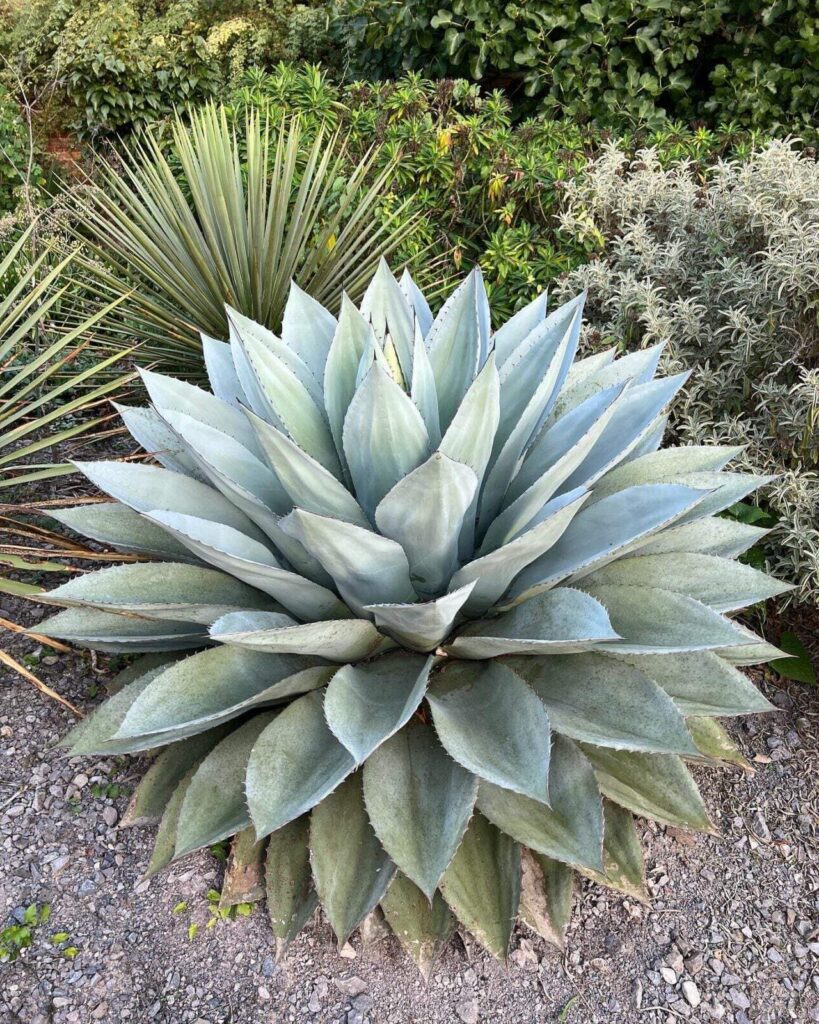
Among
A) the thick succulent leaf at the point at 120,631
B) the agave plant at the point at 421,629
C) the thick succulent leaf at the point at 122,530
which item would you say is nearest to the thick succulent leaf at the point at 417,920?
the agave plant at the point at 421,629

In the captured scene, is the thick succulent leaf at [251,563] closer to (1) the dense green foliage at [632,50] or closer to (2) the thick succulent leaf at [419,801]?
(2) the thick succulent leaf at [419,801]

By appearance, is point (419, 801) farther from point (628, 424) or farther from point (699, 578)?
point (628, 424)

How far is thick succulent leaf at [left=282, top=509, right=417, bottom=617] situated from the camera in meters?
1.54

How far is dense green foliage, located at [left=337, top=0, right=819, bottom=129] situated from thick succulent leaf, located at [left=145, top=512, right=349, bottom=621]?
14.2ft

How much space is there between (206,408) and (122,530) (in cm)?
34

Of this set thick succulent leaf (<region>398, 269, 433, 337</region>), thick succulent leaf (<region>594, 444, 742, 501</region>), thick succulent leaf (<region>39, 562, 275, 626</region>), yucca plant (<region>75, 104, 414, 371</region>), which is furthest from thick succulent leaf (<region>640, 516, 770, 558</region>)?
yucca plant (<region>75, 104, 414, 371</region>)

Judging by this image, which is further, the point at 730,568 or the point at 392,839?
the point at 730,568

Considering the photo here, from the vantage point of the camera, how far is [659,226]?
11.3 ft

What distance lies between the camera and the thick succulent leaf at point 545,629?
1521 millimetres

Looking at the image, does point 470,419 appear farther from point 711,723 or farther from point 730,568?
point 711,723

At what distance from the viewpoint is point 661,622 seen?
169cm

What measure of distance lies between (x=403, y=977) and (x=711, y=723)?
2.86 feet

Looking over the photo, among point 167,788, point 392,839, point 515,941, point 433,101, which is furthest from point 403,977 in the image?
point 433,101

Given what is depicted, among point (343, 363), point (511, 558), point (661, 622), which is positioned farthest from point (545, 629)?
point (343, 363)
